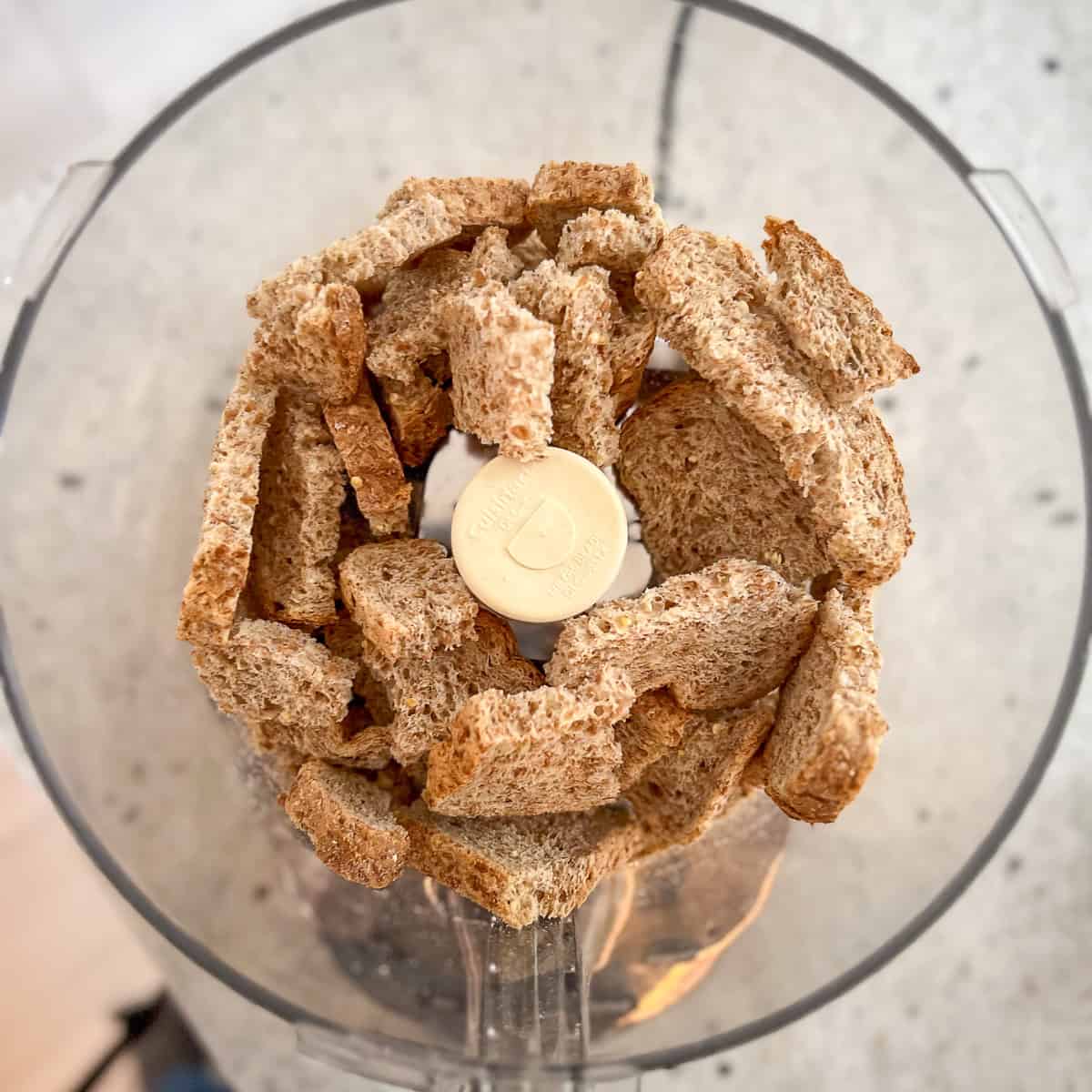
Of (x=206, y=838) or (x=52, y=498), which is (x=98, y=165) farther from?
(x=206, y=838)

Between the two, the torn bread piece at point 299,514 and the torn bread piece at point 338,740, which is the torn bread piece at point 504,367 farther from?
the torn bread piece at point 338,740

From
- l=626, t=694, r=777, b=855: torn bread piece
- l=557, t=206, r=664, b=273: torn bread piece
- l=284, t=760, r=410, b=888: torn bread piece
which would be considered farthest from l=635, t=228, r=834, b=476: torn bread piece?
l=284, t=760, r=410, b=888: torn bread piece

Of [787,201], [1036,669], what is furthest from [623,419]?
[1036,669]

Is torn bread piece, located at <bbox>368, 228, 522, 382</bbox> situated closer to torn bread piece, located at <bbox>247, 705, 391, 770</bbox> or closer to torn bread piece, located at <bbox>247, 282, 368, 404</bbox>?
torn bread piece, located at <bbox>247, 282, 368, 404</bbox>

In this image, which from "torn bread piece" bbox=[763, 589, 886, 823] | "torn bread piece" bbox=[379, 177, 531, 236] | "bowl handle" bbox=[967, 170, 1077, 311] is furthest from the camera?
"bowl handle" bbox=[967, 170, 1077, 311]

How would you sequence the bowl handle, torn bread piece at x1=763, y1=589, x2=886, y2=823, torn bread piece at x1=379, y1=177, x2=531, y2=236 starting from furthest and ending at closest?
1. the bowl handle
2. torn bread piece at x1=379, y1=177, x2=531, y2=236
3. torn bread piece at x1=763, y1=589, x2=886, y2=823

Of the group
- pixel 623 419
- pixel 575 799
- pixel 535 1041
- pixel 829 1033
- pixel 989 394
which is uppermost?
pixel 623 419
